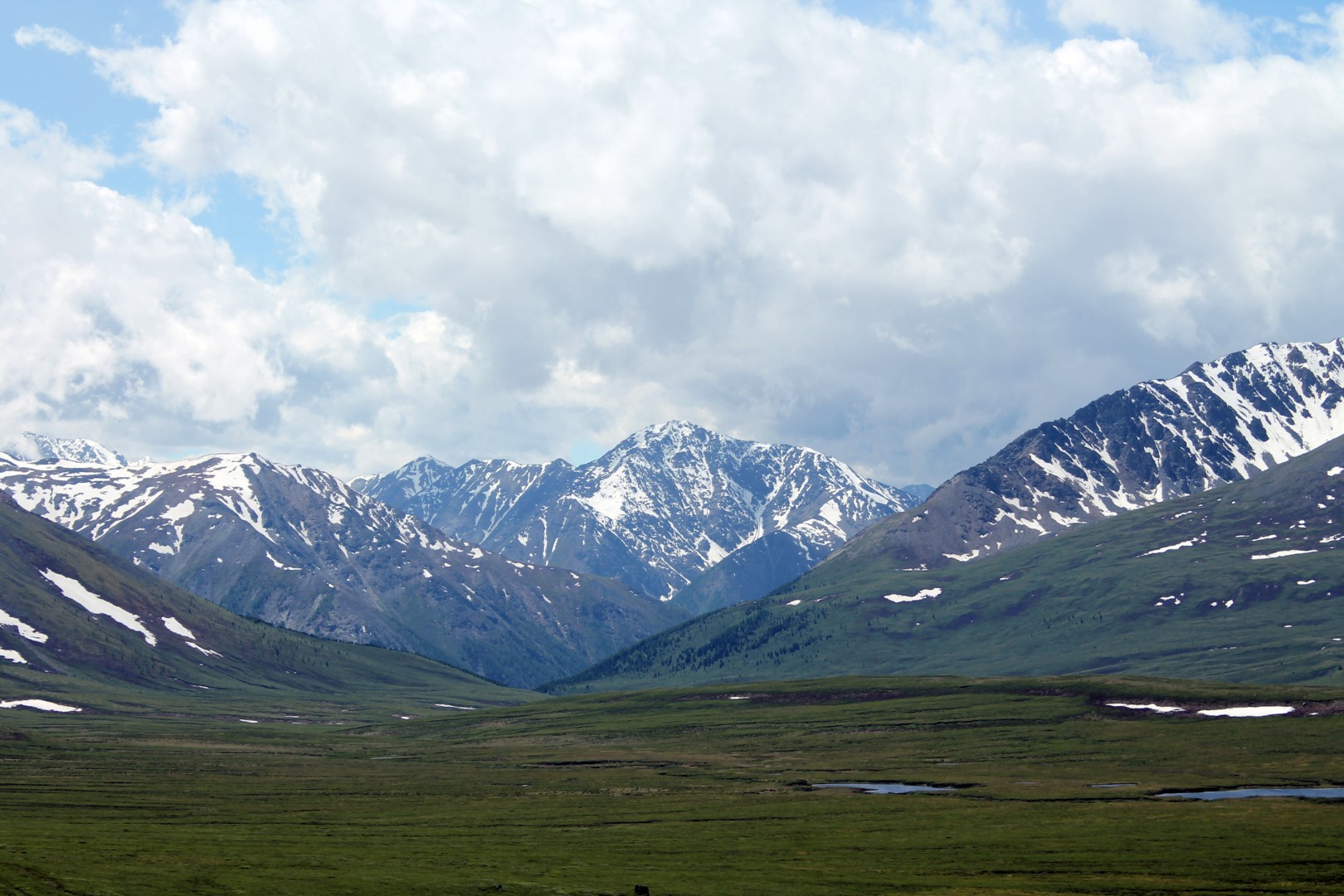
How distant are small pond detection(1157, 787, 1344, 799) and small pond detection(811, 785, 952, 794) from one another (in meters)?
29.4

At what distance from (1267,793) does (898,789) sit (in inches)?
1897

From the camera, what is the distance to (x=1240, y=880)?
98875mm

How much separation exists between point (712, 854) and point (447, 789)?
76.4 m

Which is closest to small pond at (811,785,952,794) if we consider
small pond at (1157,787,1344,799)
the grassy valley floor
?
the grassy valley floor

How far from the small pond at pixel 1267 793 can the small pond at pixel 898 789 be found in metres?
29.4

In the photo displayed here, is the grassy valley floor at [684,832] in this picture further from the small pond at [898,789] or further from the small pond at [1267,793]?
the small pond at [898,789]

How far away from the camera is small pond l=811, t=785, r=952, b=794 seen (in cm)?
17288

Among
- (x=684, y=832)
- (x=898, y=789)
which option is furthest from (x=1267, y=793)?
(x=684, y=832)

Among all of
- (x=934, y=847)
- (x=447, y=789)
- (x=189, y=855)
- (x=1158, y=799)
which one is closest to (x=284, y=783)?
(x=447, y=789)

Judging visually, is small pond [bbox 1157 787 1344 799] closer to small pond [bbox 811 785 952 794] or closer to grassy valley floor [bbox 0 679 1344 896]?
grassy valley floor [bbox 0 679 1344 896]

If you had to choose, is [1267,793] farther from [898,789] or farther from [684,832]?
[684,832]

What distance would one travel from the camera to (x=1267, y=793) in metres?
158

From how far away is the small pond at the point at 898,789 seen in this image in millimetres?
172875

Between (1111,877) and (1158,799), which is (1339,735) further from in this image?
(1111,877)
